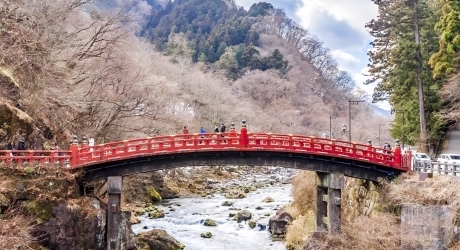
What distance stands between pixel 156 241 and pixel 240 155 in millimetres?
6396

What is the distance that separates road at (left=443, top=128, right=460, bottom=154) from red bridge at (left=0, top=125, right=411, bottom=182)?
11468 mm

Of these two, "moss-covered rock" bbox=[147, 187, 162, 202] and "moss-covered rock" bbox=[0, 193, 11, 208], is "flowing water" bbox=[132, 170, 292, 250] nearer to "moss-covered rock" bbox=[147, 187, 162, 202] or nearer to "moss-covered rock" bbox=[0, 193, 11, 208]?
"moss-covered rock" bbox=[147, 187, 162, 202]

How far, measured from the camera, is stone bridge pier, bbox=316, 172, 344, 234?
22303 millimetres

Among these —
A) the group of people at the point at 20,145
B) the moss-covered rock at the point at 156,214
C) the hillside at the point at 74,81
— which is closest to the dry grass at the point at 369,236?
the moss-covered rock at the point at 156,214

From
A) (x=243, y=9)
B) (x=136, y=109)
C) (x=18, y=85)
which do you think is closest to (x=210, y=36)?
(x=243, y=9)

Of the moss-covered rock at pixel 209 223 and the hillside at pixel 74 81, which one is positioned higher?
the hillside at pixel 74 81

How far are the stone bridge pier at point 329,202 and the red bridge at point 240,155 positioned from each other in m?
0.57

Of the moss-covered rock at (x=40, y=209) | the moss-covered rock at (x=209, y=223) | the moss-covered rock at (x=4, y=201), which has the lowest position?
the moss-covered rock at (x=209, y=223)

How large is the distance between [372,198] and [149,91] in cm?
1766

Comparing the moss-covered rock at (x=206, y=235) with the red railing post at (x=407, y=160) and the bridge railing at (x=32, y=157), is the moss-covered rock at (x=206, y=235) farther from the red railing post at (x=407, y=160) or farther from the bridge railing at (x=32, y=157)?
the red railing post at (x=407, y=160)

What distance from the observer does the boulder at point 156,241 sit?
2311 cm

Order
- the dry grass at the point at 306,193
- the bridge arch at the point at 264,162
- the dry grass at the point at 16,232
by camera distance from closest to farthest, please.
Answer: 1. the dry grass at the point at 16,232
2. the bridge arch at the point at 264,162
3. the dry grass at the point at 306,193

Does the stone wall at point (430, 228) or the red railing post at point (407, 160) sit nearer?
the stone wall at point (430, 228)

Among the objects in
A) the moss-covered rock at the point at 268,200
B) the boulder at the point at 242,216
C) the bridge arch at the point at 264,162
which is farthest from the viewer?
the moss-covered rock at the point at 268,200
